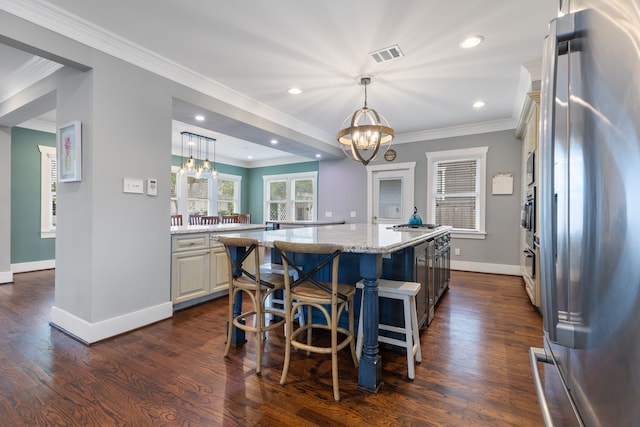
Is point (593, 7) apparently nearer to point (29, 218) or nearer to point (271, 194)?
point (29, 218)

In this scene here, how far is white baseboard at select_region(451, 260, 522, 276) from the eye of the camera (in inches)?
198

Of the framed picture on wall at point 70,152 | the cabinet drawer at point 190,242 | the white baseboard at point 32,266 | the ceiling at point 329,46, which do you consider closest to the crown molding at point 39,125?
the ceiling at point 329,46

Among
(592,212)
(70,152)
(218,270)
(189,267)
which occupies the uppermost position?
(70,152)

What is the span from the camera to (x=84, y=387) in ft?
6.15

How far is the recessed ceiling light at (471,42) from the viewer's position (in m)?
2.66

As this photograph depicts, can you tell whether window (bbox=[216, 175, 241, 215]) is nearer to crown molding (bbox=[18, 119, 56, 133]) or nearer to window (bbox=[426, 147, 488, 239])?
crown molding (bbox=[18, 119, 56, 133])

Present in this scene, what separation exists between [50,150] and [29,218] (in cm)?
121

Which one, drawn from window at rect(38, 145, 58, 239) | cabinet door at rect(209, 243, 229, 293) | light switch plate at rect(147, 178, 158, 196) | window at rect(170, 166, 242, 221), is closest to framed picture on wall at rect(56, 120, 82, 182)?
light switch plate at rect(147, 178, 158, 196)

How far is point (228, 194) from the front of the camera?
880 centimetres

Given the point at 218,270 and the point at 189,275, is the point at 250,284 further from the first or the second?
the point at 218,270

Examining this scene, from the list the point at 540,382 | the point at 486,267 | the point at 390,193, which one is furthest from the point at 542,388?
the point at 390,193

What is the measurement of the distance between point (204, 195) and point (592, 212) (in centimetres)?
854

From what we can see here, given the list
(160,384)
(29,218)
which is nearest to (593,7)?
(160,384)

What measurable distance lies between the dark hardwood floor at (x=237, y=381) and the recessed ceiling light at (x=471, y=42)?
261 cm
